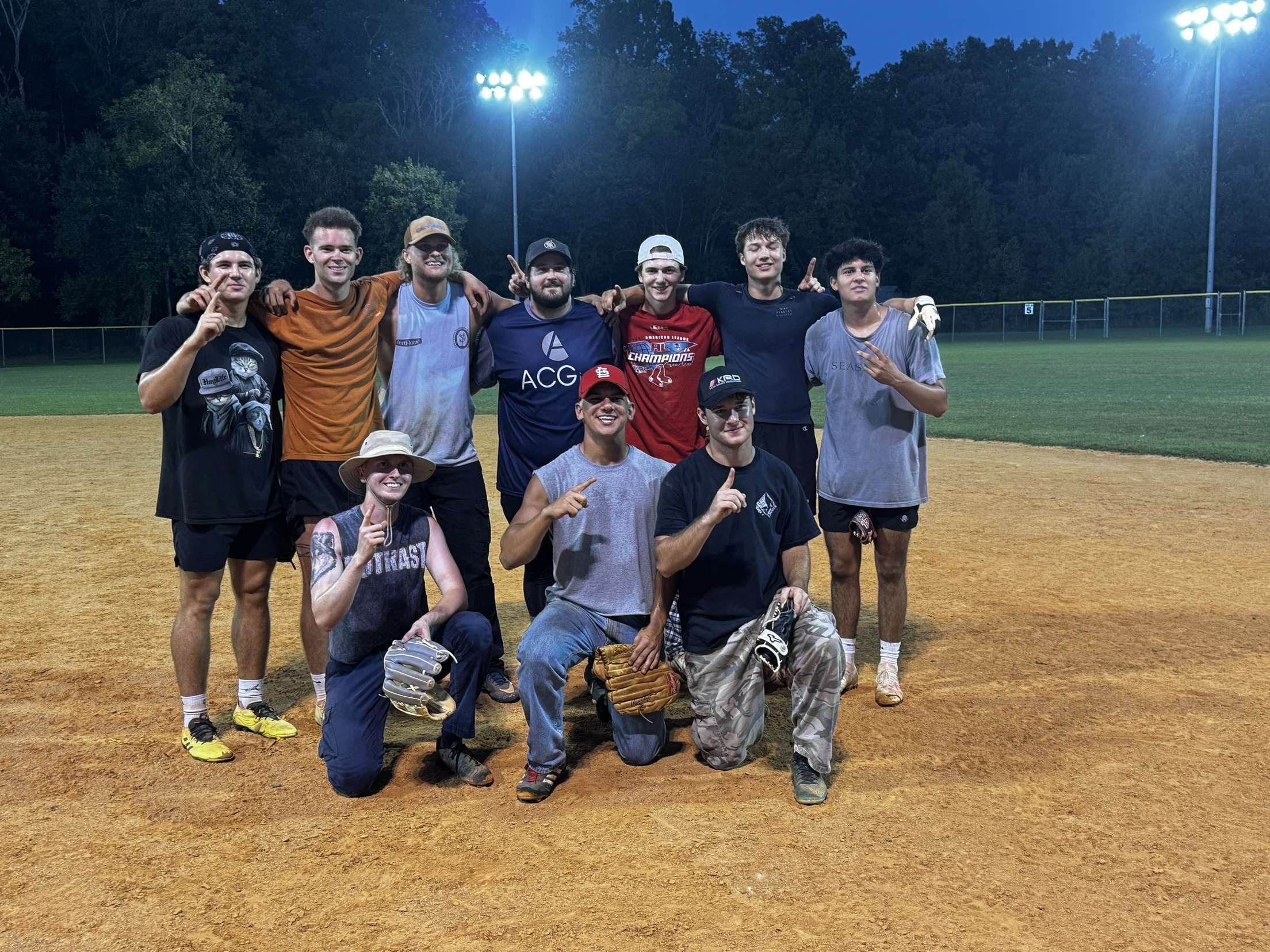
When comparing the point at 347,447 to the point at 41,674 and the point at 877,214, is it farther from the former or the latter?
the point at 877,214

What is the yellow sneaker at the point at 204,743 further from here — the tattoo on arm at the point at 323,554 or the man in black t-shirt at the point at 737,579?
the man in black t-shirt at the point at 737,579

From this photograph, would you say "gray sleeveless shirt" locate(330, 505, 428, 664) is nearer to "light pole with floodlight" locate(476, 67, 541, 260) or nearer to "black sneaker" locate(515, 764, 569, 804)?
"black sneaker" locate(515, 764, 569, 804)

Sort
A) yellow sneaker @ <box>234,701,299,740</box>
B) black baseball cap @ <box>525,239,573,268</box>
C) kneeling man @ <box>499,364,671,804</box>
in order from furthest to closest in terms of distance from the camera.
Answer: black baseball cap @ <box>525,239,573,268</box>
yellow sneaker @ <box>234,701,299,740</box>
kneeling man @ <box>499,364,671,804</box>

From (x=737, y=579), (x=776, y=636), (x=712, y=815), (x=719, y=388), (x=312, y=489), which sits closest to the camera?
(x=712, y=815)

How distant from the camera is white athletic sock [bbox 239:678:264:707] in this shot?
530 centimetres

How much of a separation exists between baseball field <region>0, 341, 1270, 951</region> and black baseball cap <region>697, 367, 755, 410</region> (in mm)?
1638

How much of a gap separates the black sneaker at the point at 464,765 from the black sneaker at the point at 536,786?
0.55 feet

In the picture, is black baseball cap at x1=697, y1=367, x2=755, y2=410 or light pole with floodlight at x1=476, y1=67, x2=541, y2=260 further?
light pole with floodlight at x1=476, y1=67, x2=541, y2=260

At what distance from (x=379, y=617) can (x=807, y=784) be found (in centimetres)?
199

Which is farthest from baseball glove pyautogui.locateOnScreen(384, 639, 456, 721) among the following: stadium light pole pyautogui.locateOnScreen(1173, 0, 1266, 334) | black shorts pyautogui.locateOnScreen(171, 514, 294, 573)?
stadium light pole pyautogui.locateOnScreen(1173, 0, 1266, 334)

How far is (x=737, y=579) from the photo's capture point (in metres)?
4.80

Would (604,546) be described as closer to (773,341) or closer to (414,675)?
(414,675)

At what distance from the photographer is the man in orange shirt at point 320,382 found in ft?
17.0

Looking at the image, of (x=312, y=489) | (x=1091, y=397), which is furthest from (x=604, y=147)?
(x=312, y=489)
